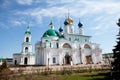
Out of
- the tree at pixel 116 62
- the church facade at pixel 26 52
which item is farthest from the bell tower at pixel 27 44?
the tree at pixel 116 62

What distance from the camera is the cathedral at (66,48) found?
166ft

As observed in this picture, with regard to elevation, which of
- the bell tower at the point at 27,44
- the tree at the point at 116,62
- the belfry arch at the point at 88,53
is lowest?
the tree at the point at 116,62

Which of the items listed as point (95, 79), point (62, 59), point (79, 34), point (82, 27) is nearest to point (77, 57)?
point (62, 59)

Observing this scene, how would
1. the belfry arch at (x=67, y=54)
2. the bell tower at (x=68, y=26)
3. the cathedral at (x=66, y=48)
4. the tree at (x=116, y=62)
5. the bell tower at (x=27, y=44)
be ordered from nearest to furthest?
the tree at (x=116, y=62) → the cathedral at (x=66, y=48) → the belfry arch at (x=67, y=54) → the bell tower at (x=27, y=44) → the bell tower at (x=68, y=26)

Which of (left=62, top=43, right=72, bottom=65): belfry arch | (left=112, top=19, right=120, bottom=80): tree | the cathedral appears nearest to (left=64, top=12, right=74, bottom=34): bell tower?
the cathedral

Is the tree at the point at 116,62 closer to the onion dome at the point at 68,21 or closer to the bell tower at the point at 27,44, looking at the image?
the onion dome at the point at 68,21

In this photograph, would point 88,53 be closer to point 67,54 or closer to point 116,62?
point 67,54

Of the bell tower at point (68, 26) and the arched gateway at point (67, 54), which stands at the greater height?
the bell tower at point (68, 26)

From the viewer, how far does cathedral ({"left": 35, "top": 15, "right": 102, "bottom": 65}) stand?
5072 centimetres

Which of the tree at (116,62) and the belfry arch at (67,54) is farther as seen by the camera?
the belfry arch at (67,54)

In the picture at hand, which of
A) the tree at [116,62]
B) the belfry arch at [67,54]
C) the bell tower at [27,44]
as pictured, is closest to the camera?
the tree at [116,62]

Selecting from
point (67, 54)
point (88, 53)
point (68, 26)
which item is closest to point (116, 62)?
point (67, 54)

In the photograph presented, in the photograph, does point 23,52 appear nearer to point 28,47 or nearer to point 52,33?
point 28,47

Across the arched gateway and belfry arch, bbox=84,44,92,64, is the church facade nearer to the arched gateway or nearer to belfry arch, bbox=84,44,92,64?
the arched gateway
